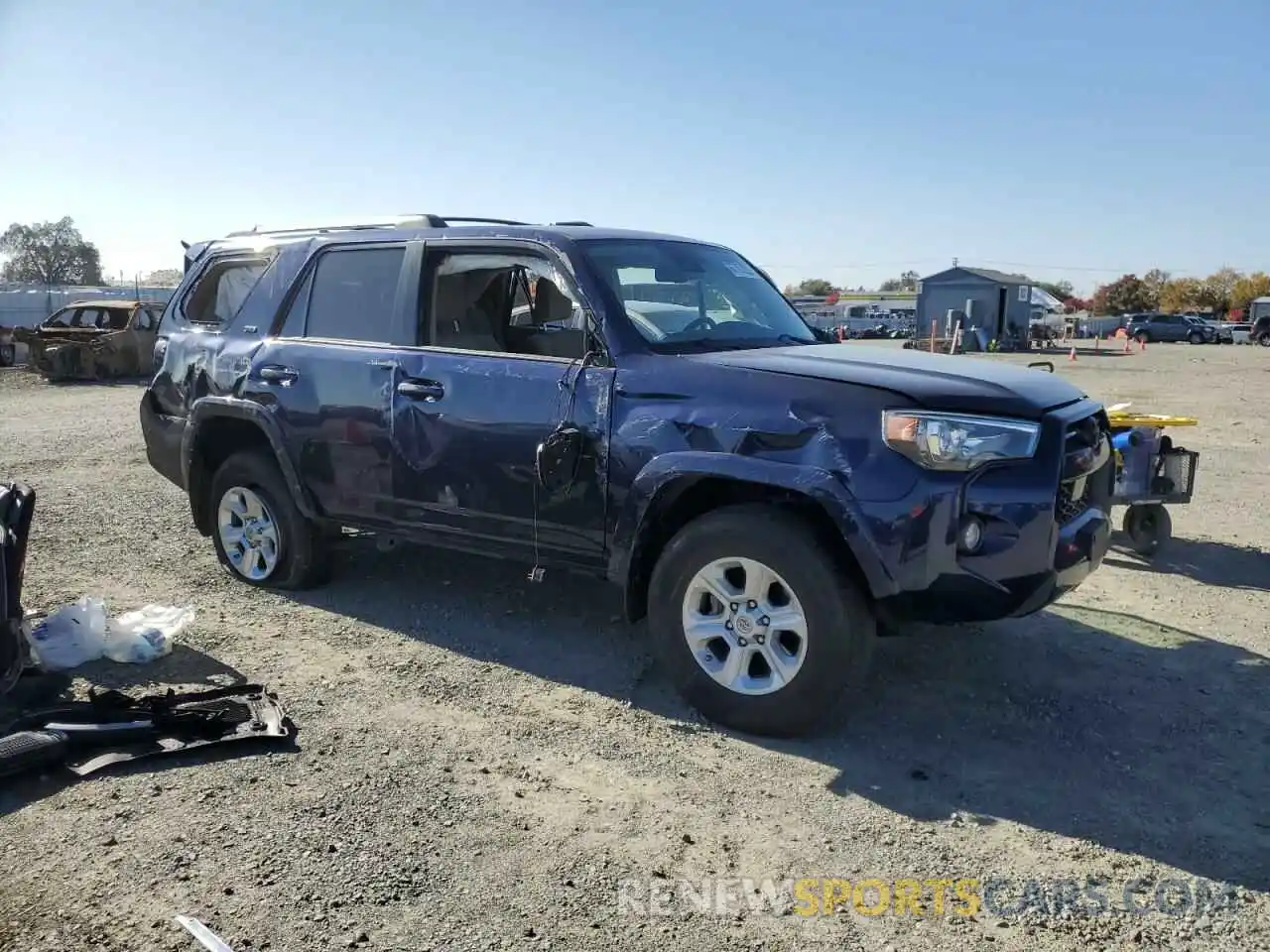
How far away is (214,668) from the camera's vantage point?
15.7 feet

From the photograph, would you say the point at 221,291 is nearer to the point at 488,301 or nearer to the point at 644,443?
A: the point at 488,301

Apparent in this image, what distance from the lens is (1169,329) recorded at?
53.0 metres

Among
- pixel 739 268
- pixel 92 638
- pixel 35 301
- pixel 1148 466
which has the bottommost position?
pixel 92 638

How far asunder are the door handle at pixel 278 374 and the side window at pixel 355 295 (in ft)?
0.74

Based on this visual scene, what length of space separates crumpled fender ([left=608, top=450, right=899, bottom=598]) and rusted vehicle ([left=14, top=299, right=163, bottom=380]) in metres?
18.8

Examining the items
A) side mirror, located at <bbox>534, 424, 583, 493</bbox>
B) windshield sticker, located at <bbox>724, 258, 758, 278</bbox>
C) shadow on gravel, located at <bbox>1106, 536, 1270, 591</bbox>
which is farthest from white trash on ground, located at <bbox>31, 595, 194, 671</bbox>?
shadow on gravel, located at <bbox>1106, 536, 1270, 591</bbox>

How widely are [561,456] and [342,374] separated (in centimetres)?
151

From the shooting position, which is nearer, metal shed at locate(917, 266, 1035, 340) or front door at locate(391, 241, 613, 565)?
front door at locate(391, 241, 613, 565)

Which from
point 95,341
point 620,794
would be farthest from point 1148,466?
point 95,341

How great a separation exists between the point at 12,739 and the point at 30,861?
70 cm

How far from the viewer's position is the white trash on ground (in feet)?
15.7

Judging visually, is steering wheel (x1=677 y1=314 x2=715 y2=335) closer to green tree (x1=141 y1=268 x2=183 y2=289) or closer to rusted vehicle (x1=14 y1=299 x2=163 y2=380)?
rusted vehicle (x1=14 y1=299 x2=163 y2=380)

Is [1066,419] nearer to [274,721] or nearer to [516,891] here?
[516,891]

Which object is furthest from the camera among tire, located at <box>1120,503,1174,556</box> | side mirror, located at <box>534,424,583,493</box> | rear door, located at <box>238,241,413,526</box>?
tire, located at <box>1120,503,1174,556</box>
